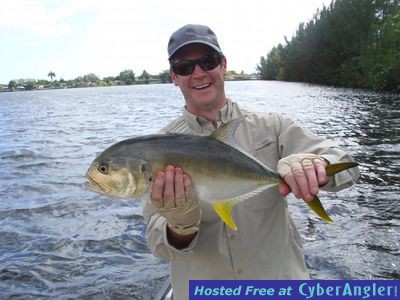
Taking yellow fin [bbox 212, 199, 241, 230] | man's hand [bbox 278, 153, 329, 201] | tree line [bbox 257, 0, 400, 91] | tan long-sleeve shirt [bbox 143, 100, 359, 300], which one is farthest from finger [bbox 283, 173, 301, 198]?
tree line [bbox 257, 0, 400, 91]

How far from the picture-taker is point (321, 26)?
89.4 meters

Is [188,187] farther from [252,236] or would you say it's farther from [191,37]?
[191,37]

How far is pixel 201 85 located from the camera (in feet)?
11.7

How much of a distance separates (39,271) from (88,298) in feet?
4.36

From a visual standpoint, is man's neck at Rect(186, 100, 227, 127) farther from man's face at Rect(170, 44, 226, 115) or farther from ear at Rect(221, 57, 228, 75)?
ear at Rect(221, 57, 228, 75)

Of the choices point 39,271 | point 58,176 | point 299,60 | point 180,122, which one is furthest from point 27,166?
point 299,60

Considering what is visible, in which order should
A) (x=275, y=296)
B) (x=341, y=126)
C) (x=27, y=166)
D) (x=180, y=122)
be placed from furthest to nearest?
(x=341, y=126) < (x=27, y=166) < (x=180, y=122) < (x=275, y=296)

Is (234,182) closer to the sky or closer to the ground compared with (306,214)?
closer to the sky

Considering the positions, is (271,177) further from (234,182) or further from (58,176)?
(58,176)

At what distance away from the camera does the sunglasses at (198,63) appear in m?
3.56

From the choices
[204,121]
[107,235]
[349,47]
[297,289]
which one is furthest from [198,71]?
[349,47]

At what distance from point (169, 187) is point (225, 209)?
16.1 inches

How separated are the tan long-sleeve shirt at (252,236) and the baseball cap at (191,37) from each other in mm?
568

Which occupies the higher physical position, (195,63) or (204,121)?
(195,63)
